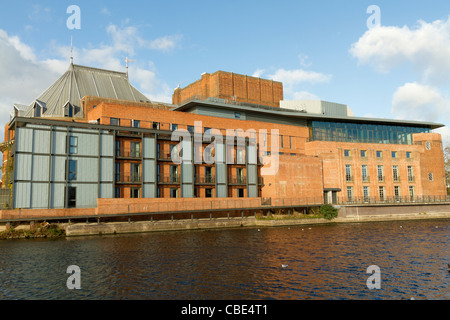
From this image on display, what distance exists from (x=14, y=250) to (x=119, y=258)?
366 inches

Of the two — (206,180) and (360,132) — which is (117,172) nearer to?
(206,180)

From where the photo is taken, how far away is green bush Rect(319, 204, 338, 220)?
53716 mm

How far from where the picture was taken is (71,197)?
39.9 metres

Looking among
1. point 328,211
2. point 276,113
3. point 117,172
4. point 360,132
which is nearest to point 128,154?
point 117,172

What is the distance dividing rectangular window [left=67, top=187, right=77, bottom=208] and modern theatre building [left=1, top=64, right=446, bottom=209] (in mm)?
143

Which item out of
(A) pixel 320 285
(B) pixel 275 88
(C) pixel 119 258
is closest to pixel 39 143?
(C) pixel 119 258

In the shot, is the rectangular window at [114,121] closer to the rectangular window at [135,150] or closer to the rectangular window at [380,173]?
the rectangular window at [135,150]

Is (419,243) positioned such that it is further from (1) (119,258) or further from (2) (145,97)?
(2) (145,97)

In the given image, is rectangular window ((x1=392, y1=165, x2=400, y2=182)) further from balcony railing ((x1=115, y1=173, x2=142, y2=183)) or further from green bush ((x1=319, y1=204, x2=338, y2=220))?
balcony railing ((x1=115, y1=173, x2=142, y2=183))

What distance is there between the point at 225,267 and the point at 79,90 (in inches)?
1915

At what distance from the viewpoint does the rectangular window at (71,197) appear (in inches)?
1560

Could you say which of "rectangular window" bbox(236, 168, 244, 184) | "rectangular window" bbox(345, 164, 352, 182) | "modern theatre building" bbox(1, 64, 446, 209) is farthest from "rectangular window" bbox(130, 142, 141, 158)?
"rectangular window" bbox(345, 164, 352, 182)

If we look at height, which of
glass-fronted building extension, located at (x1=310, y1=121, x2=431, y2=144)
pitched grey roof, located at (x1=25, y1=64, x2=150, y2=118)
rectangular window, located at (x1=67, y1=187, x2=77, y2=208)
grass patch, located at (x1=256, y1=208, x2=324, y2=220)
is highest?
pitched grey roof, located at (x1=25, y1=64, x2=150, y2=118)

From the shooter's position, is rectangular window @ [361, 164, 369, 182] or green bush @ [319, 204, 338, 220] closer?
green bush @ [319, 204, 338, 220]
